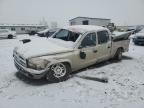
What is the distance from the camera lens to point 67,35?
6652mm

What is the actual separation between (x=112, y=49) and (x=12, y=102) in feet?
16.4

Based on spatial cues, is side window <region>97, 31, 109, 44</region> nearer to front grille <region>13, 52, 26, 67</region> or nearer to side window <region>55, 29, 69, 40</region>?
side window <region>55, 29, 69, 40</region>

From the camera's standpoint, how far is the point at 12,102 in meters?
4.25

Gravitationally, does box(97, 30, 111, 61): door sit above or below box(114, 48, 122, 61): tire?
above

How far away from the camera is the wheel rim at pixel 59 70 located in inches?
215

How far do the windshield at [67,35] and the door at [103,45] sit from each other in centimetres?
106

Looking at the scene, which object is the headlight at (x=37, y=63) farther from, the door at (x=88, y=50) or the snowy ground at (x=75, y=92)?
the door at (x=88, y=50)

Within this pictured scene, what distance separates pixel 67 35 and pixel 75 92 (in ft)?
8.31

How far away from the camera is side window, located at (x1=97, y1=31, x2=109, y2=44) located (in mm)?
6955

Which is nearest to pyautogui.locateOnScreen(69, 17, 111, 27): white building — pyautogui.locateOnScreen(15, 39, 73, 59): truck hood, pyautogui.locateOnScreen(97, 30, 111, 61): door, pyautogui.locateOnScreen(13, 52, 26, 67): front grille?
pyautogui.locateOnScreen(97, 30, 111, 61): door

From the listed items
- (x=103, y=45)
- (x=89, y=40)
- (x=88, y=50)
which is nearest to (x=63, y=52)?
(x=88, y=50)

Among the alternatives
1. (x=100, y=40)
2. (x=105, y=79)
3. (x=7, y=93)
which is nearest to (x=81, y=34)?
(x=100, y=40)

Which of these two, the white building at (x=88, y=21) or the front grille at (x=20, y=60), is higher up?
the white building at (x=88, y=21)

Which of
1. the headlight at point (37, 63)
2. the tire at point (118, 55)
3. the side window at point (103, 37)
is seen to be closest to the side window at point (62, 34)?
the side window at point (103, 37)
